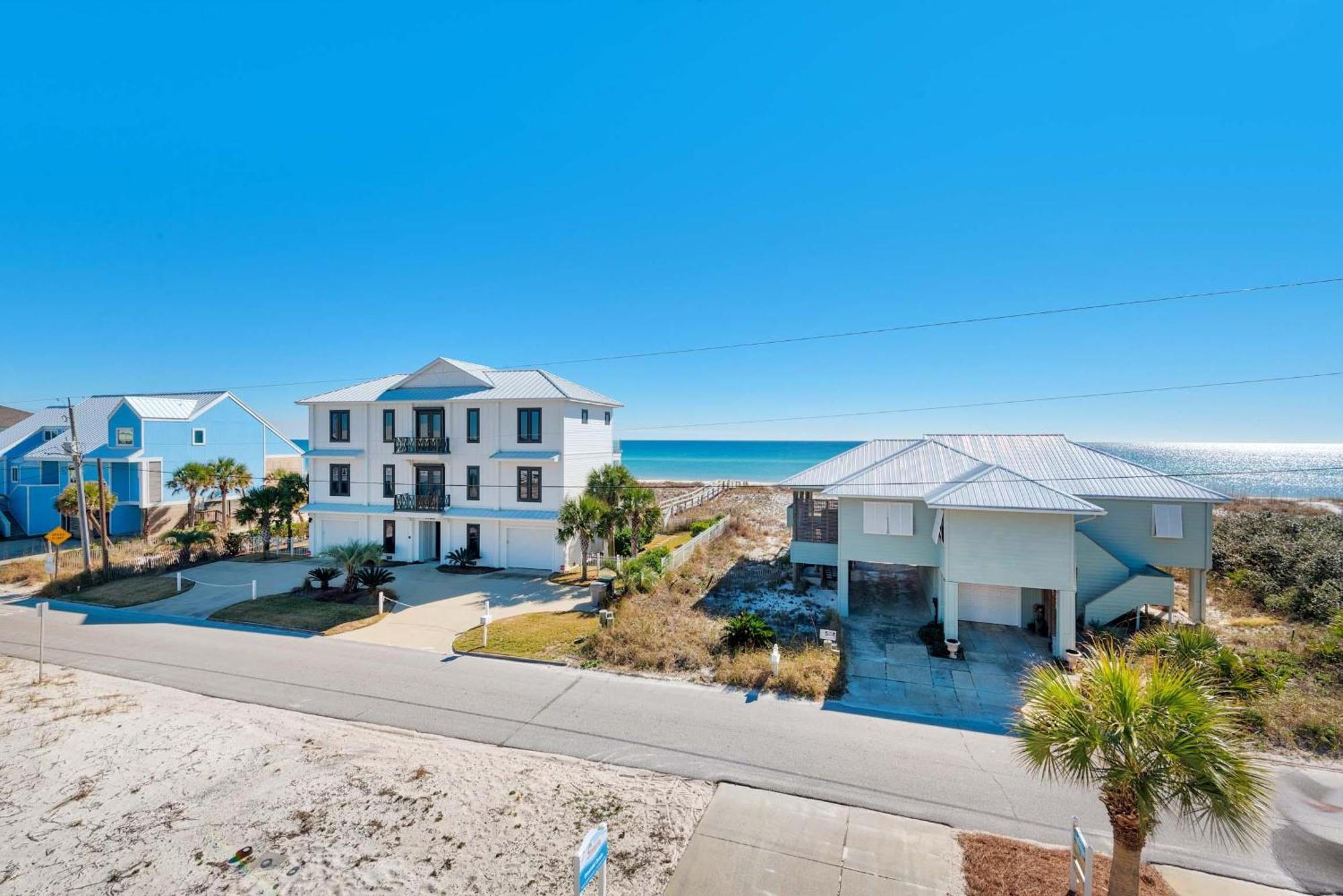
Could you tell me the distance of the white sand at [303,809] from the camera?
735 centimetres

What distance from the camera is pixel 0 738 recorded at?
11.0 metres

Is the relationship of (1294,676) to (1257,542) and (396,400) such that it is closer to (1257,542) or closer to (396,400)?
(1257,542)

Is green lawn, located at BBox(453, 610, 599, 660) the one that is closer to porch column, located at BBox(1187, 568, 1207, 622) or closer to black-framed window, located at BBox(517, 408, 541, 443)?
black-framed window, located at BBox(517, 408, 541, 443)

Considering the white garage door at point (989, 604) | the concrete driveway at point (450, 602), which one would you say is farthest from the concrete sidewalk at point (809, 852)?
the white garage door at point (989, 604)

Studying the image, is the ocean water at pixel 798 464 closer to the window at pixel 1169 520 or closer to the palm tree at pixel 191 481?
the window at pixel 1169 520

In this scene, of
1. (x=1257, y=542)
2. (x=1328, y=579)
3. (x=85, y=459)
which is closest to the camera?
(x=1328, y=579)

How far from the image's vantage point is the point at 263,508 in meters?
28.1

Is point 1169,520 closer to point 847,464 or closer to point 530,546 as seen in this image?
point 847,464

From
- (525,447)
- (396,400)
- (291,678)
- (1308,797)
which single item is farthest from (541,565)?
(1308,797)

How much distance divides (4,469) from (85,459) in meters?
10.9

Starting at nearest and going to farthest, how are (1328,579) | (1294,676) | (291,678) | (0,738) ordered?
(0,738) → (1294,676) → (291,678) → (1328,579)

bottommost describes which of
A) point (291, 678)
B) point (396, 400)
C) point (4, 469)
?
point (291, 678)

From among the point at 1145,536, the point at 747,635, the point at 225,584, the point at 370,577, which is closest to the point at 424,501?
the point at 370,577

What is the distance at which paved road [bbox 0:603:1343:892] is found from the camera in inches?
327
